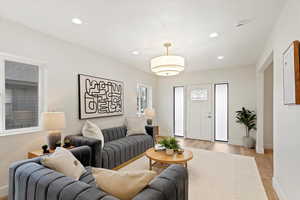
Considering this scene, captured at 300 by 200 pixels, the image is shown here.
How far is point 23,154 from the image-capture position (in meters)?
2.27

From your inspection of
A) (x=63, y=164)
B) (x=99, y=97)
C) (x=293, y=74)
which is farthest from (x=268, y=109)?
(x=63, y=164)

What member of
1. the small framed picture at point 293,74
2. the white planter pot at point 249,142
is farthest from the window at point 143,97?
the small framed picture at point 293,74

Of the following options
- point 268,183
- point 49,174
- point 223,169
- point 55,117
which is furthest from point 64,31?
point 268,183

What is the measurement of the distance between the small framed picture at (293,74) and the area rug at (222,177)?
4.83 ft

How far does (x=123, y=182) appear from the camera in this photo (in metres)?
1.03

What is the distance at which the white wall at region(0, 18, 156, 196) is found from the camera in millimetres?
2133

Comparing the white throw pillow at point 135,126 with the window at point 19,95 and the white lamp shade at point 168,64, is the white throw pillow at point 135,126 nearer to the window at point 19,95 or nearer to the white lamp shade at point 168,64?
the white lamp shade at point 168,64

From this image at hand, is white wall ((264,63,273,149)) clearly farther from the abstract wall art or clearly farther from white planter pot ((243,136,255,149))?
the abstract wall art

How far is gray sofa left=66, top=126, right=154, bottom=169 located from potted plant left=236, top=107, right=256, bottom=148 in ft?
9.30

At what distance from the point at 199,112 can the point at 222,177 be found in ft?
9.74

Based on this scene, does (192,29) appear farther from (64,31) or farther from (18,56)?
(18,56)

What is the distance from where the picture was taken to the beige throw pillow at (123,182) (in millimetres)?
1009

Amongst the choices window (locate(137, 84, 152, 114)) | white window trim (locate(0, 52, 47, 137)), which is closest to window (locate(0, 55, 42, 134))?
white window trim (locate(0, 52, 47, 137))

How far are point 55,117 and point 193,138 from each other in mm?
4623
